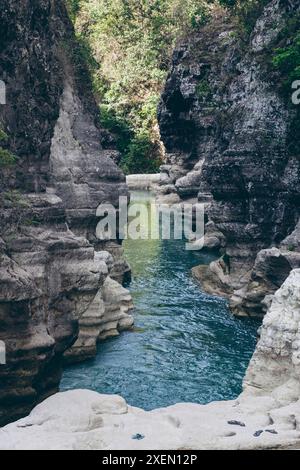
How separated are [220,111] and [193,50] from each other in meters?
12.9

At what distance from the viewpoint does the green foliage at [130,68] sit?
209 feet

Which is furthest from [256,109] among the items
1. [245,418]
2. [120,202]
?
[245,418]

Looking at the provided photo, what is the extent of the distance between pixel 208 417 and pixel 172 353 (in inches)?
327

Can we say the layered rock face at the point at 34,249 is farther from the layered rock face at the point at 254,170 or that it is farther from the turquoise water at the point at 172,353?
the layered rock face at the point at 254,170

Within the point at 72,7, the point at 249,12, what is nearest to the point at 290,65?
the point at 249,12

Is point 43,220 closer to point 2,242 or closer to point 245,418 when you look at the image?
point 2,242

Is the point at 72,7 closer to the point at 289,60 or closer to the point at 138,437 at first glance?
the point at 289,60

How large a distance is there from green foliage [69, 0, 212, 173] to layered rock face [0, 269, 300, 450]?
164 feet

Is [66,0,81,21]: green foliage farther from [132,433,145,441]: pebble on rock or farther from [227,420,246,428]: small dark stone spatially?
[132,433,145,441]: pebble on rock

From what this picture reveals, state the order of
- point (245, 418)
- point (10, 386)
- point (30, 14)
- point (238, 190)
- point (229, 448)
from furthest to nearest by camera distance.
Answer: point (238, 190) → point (30, 14) → point (10, 386) → point (245, 418) → point (229, 448)

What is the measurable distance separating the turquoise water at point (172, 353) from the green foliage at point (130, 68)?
3701 centimetres

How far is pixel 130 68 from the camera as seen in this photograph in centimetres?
6525

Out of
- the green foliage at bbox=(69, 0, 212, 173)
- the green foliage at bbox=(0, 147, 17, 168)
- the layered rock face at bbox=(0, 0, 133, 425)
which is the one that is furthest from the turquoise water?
the green foliage at bbox=(69, 0, 212, 173)

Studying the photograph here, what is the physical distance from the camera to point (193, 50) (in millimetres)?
41031
